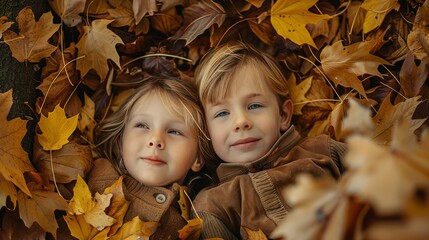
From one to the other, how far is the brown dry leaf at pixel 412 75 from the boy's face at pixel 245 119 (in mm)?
346

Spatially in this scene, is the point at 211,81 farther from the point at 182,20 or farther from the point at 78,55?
the point at 78,55

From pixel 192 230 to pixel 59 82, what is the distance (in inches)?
A: 21.0

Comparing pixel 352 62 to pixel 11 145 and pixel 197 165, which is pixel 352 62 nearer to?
pixel 197 165

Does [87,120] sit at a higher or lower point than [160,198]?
higher

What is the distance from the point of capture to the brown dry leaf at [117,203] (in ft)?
4.50

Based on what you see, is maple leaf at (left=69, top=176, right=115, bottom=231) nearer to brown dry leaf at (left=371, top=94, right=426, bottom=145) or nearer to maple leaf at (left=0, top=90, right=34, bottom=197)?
maple leaf at (left=0, top=90, right=34, bottom=197)

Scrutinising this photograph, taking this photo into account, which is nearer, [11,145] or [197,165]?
[11,145]

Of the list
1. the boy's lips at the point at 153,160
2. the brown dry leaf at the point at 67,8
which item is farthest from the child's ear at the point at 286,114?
the brown dry leaf at the point at 67,8

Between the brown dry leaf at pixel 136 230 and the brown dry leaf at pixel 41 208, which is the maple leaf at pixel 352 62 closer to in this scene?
the brown dry leaf at pixel 136 230

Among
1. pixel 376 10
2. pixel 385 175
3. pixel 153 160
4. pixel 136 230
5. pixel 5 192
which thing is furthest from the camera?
pixel 376 10

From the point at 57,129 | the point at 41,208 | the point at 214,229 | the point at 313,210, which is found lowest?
the point at 214,229

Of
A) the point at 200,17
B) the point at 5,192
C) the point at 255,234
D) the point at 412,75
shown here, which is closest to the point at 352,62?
the point at 412,75

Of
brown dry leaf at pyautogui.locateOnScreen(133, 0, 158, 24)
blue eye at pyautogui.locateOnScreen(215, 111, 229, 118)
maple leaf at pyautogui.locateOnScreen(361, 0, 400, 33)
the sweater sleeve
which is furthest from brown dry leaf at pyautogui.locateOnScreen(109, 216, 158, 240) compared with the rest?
maple leaf at pyautogui.locateOnScreen(361, 0, 400, 33)

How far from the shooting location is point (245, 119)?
1.44m
